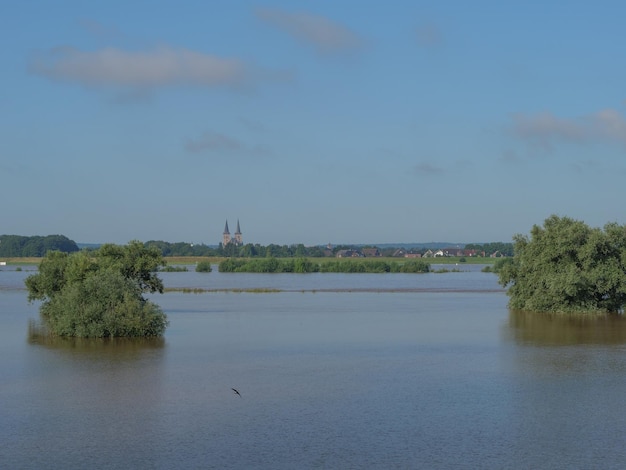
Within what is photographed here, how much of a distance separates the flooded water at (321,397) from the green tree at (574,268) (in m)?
6.08

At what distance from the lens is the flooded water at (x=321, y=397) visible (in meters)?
19.0

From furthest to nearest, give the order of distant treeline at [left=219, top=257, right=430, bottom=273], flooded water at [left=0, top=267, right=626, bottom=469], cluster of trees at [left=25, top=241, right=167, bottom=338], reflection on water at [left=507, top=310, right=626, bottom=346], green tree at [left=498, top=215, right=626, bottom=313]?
distant treeline at [left=219, top=257, right=430, bottom=273]
green tree at [left=498, top=215, right=626, bottom=313]
reflection on water at [left=507, top=310, right=626, bottom=346]
cluster of trees at [left=25, top=241, right=167, bottom=338]
flooded water at [left=0, top=267, right=626, bottom=469]

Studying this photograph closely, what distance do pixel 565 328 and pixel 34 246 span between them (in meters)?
165

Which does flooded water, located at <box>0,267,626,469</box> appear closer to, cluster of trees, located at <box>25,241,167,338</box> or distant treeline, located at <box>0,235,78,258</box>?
cluster of trees, located at <box>25,241,167,338</box>

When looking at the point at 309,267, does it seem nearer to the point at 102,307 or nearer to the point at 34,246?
the point at 34,246

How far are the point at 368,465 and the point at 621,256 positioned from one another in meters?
40.5

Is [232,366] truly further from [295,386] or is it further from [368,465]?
[368,465]

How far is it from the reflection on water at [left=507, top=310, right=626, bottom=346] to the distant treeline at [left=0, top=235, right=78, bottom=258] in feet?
496

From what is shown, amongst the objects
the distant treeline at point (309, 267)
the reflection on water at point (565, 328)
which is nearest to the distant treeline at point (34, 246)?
the distant treeline at point (309, 267)

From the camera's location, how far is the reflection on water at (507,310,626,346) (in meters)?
39.6

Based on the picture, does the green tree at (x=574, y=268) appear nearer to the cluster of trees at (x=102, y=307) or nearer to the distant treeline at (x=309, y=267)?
the cluster of trees at (x=102, y=307)

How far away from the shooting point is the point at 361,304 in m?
62.9

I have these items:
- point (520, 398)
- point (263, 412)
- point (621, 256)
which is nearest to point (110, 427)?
point (263, 412)

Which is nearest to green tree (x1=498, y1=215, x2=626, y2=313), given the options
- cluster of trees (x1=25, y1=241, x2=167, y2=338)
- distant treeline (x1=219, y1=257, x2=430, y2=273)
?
cluster of trees (x1=25, y1=241, x2=167, y2=338)
